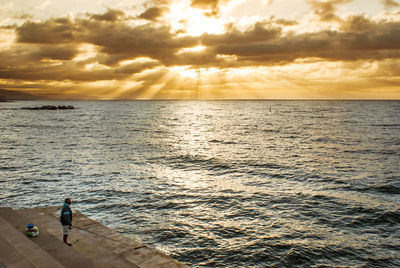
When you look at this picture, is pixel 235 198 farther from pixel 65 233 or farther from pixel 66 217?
pixel 66 217

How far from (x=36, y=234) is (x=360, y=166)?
37449 millimetres

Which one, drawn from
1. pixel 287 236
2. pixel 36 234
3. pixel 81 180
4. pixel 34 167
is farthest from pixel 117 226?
pixel 34 167

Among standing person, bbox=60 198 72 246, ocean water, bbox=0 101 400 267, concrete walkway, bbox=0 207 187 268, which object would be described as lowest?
ocean water, bbox=0 101 400 267

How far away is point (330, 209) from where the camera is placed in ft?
75.2

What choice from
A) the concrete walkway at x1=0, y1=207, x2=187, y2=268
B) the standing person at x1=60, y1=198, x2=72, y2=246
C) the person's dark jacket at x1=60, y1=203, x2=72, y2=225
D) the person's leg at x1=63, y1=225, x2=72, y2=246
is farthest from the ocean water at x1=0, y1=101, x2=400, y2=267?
the person's dark jacket at x1=60, y1=203, x2=72, y2=225

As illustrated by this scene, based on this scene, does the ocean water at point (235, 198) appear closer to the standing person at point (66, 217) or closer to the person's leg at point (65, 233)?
the person's leg at point (65, 233)

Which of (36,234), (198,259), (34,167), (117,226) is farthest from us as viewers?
(34,167)

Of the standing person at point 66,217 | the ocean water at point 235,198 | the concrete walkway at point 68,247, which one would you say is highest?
the standing person at point 66,217

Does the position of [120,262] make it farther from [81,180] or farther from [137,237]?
[81,180]

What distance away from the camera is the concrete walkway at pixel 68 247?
38.0 ft

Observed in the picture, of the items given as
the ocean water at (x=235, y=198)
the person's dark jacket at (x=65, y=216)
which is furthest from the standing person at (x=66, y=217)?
the ocean water at (x=235, y=198)

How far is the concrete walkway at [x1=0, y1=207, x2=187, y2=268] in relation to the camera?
38.0 ft

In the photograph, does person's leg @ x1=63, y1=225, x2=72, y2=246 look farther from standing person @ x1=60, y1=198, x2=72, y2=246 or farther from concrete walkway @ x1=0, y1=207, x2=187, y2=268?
concrete walkway @ x1=0, y1=207, x2=187, y2=268

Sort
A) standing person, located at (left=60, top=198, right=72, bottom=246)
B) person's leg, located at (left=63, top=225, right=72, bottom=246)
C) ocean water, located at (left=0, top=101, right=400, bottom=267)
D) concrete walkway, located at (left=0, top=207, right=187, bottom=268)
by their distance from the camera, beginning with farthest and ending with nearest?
1. ocean water, located at (left=0, top=101, right=400, bottom=267)
2. person's leg, located at (left=63, top=225, right=72, bottom=246)
3. standing person, located at (left=60, top=198, right=72, bottom=246)
4. concrete walkway, located at (left=0, top=207, right=187, bottom=268)
